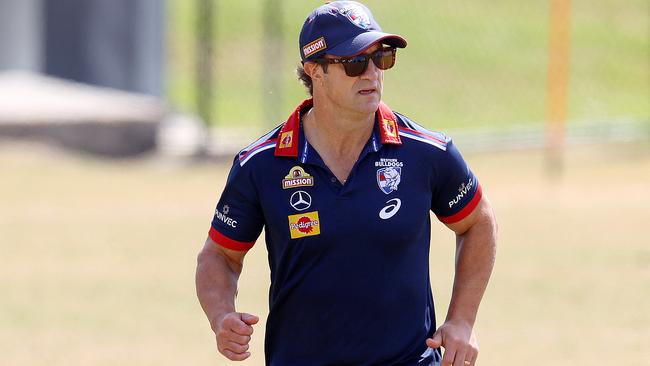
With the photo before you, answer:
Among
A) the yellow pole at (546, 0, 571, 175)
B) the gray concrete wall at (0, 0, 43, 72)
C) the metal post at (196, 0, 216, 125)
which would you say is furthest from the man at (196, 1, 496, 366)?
the gray concrete wall at (0, 0, 43, 72)

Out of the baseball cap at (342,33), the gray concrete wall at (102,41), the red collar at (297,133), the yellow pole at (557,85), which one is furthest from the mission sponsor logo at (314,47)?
the gray concrete wall at (102,41)

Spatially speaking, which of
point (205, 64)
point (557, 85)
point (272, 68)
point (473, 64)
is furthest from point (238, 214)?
point (473, 64)

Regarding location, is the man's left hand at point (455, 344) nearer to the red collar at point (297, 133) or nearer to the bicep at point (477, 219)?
the bicep at point (477, 219)

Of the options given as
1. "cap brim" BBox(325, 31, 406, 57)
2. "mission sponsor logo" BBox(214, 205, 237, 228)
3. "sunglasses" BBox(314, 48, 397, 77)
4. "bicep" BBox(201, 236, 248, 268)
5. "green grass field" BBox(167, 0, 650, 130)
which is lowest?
"green grass field" BBox(167, 0, 650, 130)

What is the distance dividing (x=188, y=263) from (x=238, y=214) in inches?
270

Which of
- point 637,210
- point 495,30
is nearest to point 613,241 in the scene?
point 637,210

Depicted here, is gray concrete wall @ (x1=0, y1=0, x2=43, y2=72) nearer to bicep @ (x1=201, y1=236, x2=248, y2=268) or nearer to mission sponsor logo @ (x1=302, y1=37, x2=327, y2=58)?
bicep @ (x1=201, y1=236, x2=248, y2=268)

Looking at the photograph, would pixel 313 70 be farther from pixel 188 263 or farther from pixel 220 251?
pixel 188 263

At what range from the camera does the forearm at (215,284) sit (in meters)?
4.44

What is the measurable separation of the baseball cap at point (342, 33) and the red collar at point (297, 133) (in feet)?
0.72

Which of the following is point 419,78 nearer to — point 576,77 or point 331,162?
point 576,77

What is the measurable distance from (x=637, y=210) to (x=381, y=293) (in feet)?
31.9

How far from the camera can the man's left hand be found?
14.4ft

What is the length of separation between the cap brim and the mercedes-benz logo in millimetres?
454
